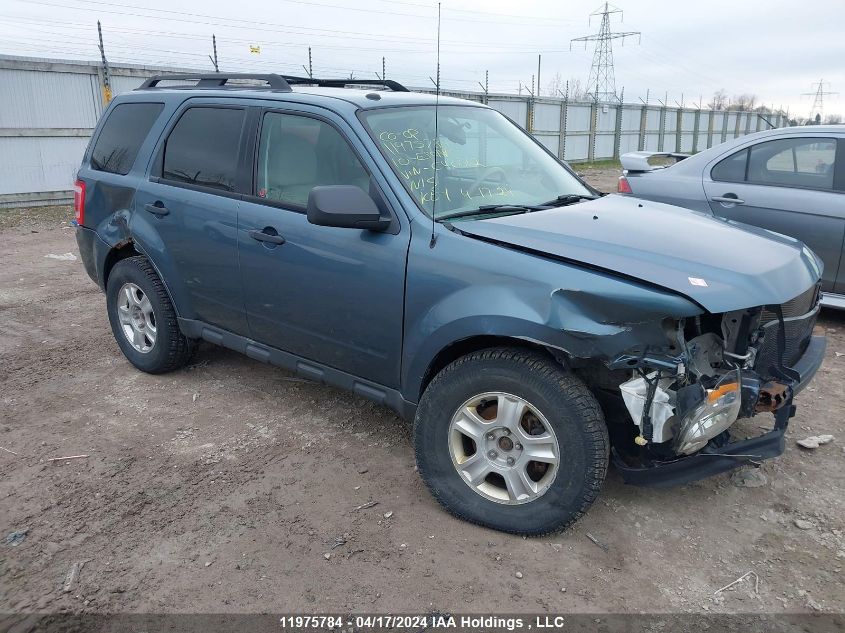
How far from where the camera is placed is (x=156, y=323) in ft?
14.9

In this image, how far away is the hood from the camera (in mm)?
2670

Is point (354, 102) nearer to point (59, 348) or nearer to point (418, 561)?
point (418, 561)

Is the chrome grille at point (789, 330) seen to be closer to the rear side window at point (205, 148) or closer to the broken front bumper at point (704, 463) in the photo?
the broken front bumper at point (704, 463)

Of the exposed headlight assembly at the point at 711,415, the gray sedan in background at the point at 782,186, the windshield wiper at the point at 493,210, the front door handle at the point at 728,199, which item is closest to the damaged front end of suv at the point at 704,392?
the exposed headlight assembly at the point at 711,415

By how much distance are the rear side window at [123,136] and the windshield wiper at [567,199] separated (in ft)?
8.89

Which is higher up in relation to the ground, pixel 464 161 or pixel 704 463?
pixel 464 161

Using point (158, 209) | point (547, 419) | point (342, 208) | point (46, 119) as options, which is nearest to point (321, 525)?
point (547, 419)

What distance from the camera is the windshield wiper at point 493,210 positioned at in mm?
3235

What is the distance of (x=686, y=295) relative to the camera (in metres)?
2.57

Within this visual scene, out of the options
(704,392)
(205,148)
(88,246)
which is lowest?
(704,392)

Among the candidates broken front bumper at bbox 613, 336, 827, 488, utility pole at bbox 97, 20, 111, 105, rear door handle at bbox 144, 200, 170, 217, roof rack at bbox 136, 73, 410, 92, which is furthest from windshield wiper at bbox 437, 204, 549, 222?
utility pole at bbox 97, 20, 111, 105

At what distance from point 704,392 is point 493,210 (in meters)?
1.33

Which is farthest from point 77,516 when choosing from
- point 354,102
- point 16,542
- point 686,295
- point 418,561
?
point 686,295

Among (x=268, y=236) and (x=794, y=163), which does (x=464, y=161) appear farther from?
(x=794, y=163)
